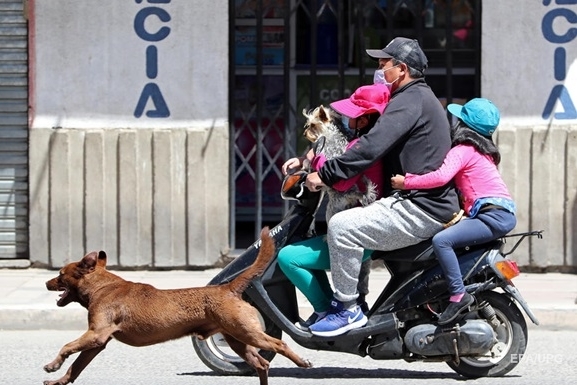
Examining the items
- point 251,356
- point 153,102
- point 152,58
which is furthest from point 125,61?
point 251,356

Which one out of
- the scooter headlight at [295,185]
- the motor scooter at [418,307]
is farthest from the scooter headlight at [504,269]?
the scooter headlight at [295,185]

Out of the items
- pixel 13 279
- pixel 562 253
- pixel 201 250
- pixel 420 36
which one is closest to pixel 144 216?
pixel 201 250

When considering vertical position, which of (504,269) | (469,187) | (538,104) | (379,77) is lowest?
(504,269)

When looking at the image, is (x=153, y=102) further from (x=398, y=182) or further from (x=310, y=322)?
(x=398, y=182)

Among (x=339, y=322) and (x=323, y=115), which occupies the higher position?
(x=323, y=115)

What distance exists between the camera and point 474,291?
6.80 m

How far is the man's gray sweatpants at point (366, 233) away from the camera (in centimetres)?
673

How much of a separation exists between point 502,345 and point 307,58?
184 inches

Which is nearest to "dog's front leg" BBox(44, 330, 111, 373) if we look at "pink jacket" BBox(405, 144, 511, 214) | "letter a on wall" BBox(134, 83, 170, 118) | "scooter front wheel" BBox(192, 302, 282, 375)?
"scooter front wheel" BBox(192, 302, 282, 375)

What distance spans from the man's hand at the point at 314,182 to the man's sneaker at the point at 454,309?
0.97m

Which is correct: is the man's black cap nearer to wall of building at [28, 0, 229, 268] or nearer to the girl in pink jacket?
the girl in pink jacket

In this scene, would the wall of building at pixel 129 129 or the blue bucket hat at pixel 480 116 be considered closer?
the blue bucket hat at pixel 480 116

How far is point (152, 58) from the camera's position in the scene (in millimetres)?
10609

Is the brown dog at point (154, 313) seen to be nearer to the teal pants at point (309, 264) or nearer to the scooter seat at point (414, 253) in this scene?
the teal pants at point (309, 264)
